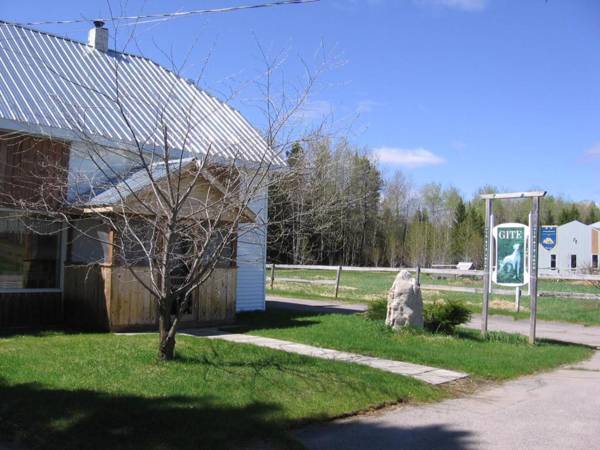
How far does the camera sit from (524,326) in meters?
16.5

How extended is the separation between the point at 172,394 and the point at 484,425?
3277mm

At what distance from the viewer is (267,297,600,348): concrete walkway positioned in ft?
47.8

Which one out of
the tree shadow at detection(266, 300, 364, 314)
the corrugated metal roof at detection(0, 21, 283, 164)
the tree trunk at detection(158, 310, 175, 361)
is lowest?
the tree shadow at detection(266, 300, 364, 314)

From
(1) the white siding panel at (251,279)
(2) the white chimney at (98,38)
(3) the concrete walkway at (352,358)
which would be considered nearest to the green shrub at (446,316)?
(3) the concrete walkway at (352,358)

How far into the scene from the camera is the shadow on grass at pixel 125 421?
213 inches

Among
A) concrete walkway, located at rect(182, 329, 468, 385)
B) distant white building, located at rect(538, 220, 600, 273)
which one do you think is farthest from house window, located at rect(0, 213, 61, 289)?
distant white building, located at rect(538, 220, 600, 273)

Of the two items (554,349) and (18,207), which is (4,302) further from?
(554,349)

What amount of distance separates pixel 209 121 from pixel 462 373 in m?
9.76

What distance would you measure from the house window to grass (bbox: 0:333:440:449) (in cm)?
280

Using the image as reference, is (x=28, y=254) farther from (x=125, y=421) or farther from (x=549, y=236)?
(x=549, y=236)

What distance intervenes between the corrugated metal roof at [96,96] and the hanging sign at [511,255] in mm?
5519

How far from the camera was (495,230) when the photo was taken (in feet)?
43.5

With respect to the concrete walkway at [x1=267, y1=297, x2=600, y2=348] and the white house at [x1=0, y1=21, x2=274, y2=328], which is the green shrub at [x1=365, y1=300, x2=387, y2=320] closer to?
the white house at [x1=0, y1=21, x2=274, y2=328]

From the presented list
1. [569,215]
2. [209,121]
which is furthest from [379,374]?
[569,215]
